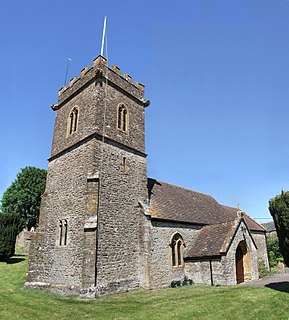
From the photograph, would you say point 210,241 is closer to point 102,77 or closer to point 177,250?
point 177,250

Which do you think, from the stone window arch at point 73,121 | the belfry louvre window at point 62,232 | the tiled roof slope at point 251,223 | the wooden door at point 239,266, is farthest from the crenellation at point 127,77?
the tiled roof slope at point 251,223

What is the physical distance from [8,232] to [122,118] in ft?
63.1

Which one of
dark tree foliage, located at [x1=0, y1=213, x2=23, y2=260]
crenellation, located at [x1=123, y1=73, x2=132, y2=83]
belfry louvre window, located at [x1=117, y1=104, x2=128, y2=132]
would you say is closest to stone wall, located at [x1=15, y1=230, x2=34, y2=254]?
dark tree foliage, located at [x1=0, y1=213, x2=23, y2=260]

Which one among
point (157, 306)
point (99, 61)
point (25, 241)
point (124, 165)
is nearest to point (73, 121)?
point (99, 61)

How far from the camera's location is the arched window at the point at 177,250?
62.6 feet

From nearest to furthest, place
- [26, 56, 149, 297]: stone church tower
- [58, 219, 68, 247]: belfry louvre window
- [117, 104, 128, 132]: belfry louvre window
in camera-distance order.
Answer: [26, 56, 149, 297]: stone church tower < [58, 219, 68, 247]: belfry louvre window < [117, 104, 128, 132]: belfry louvre window

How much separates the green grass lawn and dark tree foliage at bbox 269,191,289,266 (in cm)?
214

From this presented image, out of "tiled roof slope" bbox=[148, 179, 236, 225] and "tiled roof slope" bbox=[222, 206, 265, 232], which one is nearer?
"tiled roof slope" bbox=[148, 179, 236, 225]

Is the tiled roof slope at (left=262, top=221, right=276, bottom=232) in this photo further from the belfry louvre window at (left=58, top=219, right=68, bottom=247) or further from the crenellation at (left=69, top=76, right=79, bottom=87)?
the crenellation at (left=69, top=76, right=79, bottom=87)

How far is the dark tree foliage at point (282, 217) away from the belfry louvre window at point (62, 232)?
12.4 meters

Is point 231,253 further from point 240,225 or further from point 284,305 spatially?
point 284,305

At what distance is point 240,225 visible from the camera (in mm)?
19484

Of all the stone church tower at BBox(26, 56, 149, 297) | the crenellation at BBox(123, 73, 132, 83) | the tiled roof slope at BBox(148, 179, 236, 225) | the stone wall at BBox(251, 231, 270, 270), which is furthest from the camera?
the stone wall at BBox(251, 231, 270, 270)

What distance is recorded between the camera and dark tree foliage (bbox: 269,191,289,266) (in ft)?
40.3
